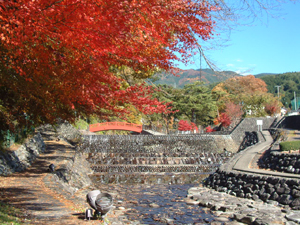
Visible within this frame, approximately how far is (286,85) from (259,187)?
106791 millimetres

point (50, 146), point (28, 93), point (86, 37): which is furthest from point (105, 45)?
point (50, 146)

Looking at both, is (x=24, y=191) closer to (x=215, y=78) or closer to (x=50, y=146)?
(x=215, y=78)

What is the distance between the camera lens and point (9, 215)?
5680 millimetres

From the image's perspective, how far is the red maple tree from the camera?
4590 millimetres

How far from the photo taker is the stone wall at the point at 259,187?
1000 cm

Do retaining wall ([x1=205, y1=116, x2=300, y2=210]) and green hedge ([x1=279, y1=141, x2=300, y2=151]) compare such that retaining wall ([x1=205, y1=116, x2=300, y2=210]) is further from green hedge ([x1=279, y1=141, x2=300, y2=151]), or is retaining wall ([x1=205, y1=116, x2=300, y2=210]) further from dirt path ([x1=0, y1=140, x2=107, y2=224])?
dirt path ([x1=0, y1=140, x2=107, y2=224])

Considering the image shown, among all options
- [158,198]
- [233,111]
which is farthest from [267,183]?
[233,111]

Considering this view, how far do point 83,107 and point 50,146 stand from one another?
14.7 meters

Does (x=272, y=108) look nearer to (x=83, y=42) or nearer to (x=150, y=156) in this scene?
(x=150, y=156)

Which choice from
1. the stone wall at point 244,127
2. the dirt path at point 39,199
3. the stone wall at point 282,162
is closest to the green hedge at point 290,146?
the stone wall at point 282,162

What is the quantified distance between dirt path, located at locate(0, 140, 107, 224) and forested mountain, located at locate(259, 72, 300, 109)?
10148 cm

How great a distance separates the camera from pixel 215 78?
22.4 ft

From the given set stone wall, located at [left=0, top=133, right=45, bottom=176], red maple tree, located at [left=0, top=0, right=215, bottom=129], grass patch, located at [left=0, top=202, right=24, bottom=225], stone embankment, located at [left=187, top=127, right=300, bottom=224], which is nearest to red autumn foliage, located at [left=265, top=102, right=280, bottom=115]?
stone embankment, located at [left=187, top=127, right=300, bottom=224]

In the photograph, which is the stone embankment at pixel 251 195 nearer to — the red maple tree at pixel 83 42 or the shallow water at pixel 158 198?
the shallow water at pixel 158 198
